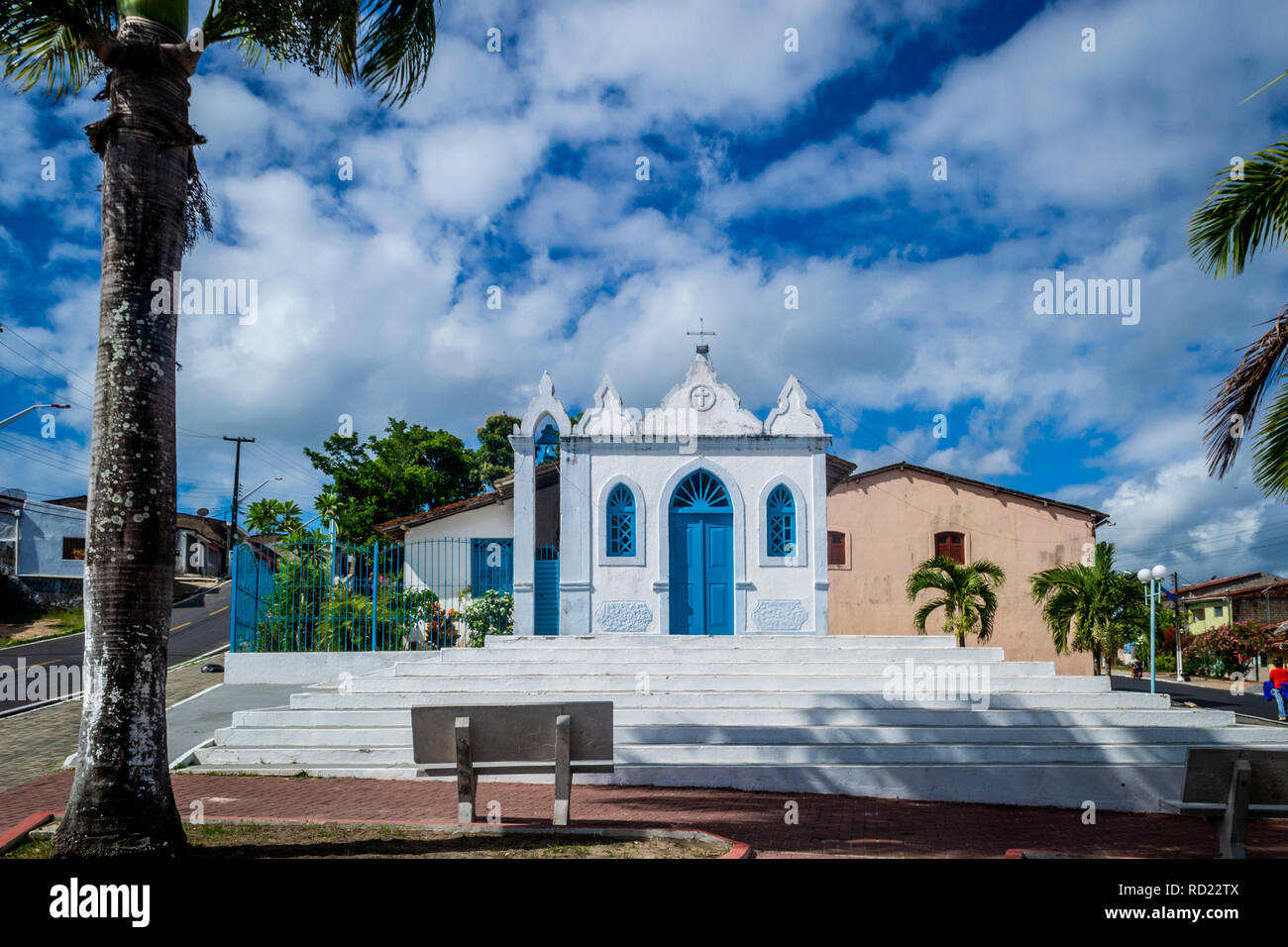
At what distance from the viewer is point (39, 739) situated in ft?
36.1

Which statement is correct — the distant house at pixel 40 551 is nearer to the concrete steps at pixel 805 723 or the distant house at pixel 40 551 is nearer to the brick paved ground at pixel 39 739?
the brick paved ground at pixel 39 739

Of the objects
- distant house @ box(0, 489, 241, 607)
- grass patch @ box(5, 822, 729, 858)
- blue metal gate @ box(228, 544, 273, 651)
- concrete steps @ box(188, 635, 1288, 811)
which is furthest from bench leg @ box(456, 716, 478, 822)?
distant house @ box(0, 489, 241, 607)

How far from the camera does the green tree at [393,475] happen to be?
34469mm

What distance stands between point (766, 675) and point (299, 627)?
7823 millimetres

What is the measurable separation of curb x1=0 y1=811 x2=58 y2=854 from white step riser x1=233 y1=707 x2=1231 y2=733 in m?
4.11

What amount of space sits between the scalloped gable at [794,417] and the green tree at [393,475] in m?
20.6

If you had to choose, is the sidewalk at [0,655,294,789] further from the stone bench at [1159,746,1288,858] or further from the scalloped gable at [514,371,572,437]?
the stone bench at [1159,746,1288,858]

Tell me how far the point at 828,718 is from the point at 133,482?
743 centimetres

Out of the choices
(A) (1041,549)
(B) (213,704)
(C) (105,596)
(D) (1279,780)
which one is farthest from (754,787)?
(A) (1041,549)

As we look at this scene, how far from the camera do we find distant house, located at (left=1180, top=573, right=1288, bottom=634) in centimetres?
4169
